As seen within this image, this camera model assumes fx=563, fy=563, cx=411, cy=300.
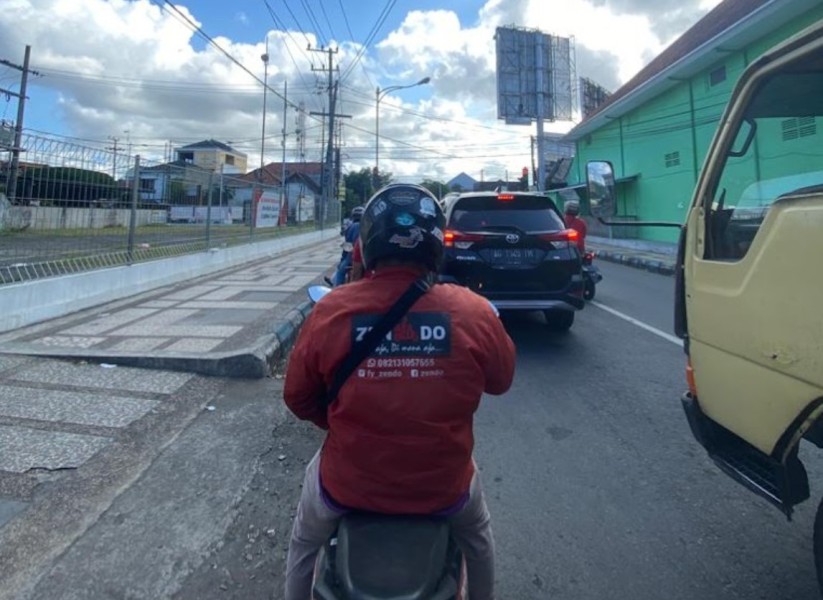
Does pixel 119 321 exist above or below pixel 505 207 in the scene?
below

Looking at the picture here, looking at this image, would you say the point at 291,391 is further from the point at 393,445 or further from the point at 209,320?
the point at 209,320

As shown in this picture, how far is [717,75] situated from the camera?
18047 mm

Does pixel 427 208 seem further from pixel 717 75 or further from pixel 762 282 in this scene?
pixel 717 75

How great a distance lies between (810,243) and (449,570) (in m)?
1.46

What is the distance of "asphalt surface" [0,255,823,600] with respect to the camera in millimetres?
2438

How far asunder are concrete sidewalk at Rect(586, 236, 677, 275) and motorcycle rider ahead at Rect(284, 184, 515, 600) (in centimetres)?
1323

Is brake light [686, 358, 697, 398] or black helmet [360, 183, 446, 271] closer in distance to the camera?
black helmet [360, 183, 446, 271]

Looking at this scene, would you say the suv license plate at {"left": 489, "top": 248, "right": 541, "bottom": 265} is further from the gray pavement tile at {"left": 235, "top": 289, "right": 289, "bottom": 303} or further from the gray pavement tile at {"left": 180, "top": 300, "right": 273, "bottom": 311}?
the gray pavement tile at {"left": 235, "top": 289, "right": 289, "bottom": 303}

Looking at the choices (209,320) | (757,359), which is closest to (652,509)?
(757,359)

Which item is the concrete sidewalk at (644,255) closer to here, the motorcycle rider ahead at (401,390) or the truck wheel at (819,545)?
the truck wheel at (819,545)

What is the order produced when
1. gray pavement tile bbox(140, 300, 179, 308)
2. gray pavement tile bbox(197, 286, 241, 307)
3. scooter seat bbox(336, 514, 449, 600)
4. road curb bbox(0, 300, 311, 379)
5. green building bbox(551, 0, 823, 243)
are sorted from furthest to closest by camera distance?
green building bbox(551, 0, 823, 243) < gray pavement tile bbox(197, 286, 241, 307) < gray pavement tile bbox(140, 300, 179, 308) < road curb bbox(0, 300, 311, 379) < scooter seat bbox(336, 514, 449, 600)

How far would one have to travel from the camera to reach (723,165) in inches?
97.7

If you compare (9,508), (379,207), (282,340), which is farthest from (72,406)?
(379,207)

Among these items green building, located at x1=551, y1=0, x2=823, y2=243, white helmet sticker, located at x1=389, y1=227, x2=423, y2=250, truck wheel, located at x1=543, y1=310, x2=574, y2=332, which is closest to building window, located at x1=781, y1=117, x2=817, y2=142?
white helmet sticker, located at x1=389, y1=227, x2=423, y2=250
